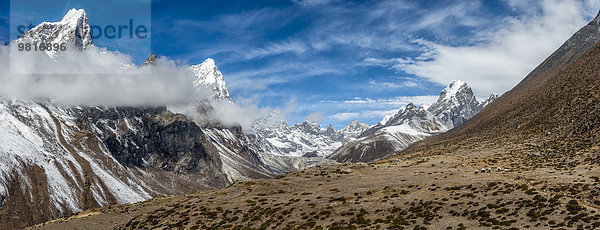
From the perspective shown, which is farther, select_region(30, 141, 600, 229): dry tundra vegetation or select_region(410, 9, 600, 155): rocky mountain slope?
select_region(410, 9, 600, 155): rocky mountain slope

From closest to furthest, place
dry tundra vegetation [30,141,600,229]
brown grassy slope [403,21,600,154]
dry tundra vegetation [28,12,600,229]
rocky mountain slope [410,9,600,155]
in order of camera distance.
Result: dry tundra vegetation [30,141,600,229], dry tundra vegetation [28,12,600,229], brown grassy slope [403,21,600,154], rocky mountain slope [410,9,600,155]

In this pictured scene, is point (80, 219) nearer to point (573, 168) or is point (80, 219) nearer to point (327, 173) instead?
point (327, 173)

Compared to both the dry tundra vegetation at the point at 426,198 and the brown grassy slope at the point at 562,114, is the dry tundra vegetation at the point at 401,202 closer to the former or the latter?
the dry tundra vegetation at the point at 426,198

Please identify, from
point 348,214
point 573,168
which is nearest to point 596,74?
point 573,168

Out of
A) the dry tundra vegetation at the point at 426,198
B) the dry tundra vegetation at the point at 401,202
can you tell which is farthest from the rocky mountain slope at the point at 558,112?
the dry tundra vegetation at the point at 401,202

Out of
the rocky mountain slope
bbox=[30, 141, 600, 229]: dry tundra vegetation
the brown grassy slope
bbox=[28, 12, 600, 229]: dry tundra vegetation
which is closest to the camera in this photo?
bbox=[30, 141, 600, 229]: dry tundra vegetation

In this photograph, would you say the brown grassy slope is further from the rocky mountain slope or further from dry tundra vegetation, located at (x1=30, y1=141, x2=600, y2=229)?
dry tundra vegetation, located at (x1=30, y1=141, x2=600, y2=229)

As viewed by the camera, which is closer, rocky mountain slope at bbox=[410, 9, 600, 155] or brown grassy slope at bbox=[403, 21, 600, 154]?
brown grassy slope at bbox=[403, 21, 600, 154]

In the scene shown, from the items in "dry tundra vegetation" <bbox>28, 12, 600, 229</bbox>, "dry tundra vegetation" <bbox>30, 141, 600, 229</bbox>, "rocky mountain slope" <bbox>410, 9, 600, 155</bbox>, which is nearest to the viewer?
"dry tundra vegetation" <bbox>30, 141, 600, 229</bbox>

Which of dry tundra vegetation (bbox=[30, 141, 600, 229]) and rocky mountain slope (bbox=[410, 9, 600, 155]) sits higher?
rocky mountain slope (bbox=[410, 9, 600, 155])

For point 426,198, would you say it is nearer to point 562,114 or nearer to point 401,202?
point 401,202

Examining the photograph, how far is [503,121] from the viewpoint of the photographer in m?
169

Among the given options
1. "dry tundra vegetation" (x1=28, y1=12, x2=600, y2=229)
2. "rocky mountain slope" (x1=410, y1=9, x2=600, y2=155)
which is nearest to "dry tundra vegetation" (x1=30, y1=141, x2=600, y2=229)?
"dry tundra vegetation" (x1=28, y1=12, x2=600, y2=229)

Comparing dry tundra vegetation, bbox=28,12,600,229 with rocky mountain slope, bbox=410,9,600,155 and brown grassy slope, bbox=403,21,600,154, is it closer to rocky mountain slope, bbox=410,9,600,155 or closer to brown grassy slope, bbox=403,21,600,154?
brown grassy slope, bbox=403,21,600,154
